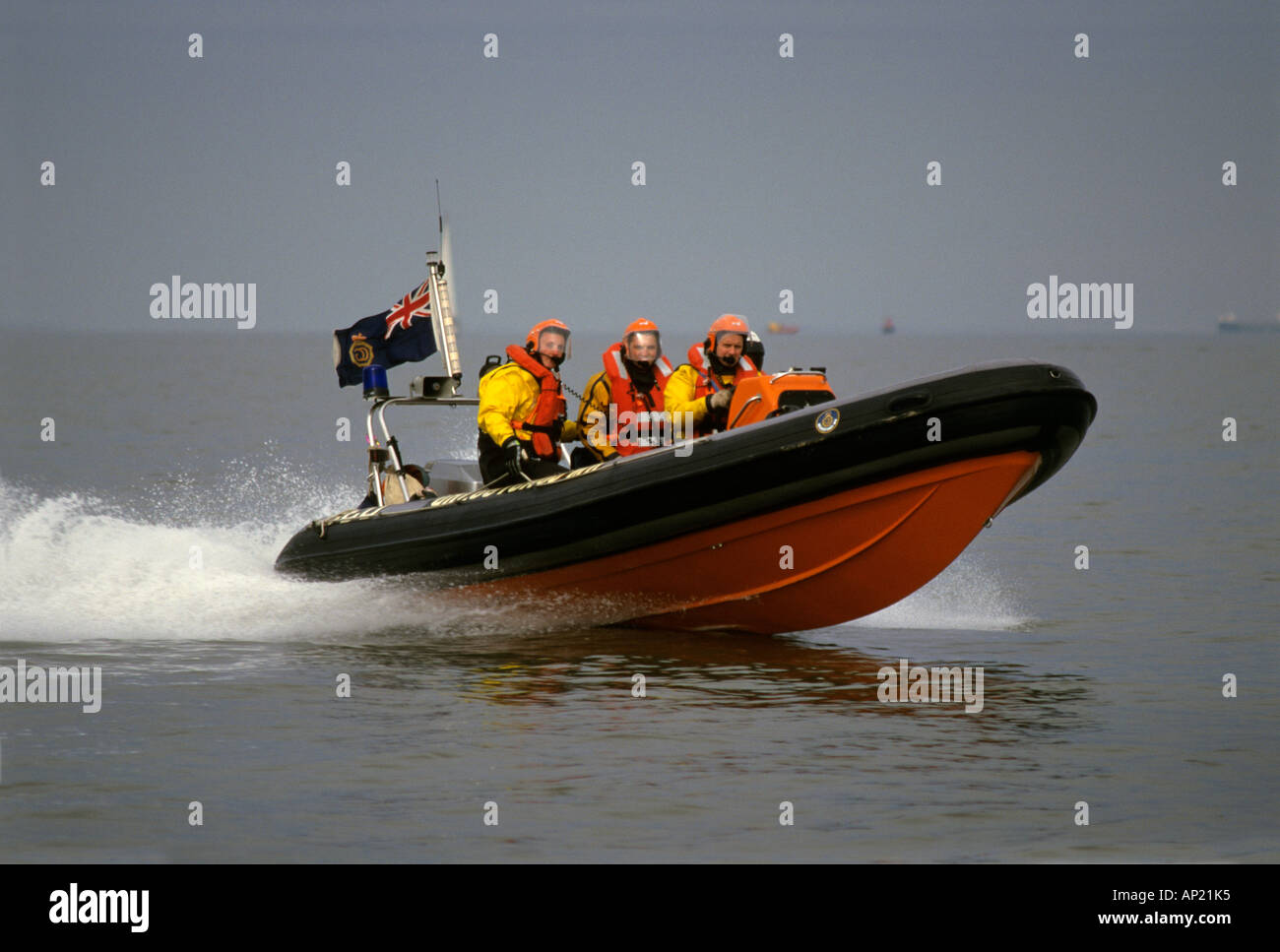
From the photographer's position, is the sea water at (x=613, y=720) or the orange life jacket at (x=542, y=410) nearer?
the sea water at (x=613, y=720)

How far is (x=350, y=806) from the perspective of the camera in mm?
6512

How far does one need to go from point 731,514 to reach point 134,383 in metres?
46.4

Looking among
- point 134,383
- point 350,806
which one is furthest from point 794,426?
point 134,383

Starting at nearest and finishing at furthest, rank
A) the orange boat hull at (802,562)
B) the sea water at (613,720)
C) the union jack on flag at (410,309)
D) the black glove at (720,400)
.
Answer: the sea water at (613,720), the orange boat hull at (802,562), the black glove at (720,400), the union jack on flag at (410,309)

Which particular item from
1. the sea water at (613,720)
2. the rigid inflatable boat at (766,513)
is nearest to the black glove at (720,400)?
the rigid inflatable boat at (766,513)

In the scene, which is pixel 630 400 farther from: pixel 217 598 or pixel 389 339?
pixel 217 598

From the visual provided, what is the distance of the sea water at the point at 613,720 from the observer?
20.5ft

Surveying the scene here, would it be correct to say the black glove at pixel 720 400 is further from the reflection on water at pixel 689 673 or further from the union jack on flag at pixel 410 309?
the union jack on flag at pixel 410 309

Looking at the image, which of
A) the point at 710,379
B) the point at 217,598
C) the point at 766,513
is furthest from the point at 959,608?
the point at 217,598

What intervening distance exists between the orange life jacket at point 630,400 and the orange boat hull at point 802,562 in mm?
667

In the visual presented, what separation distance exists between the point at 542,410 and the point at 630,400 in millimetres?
486

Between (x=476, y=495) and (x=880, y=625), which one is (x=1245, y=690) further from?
(x=476, y=495)

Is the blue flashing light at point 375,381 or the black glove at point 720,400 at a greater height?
the blue flashing light at point 375,381

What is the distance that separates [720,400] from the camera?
9.51 metres
